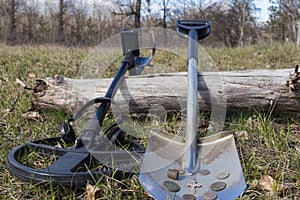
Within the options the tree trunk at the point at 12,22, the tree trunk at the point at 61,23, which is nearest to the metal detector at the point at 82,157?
the tree trunk at the point at 61,23

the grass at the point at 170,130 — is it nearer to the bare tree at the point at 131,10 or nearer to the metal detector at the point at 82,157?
the metal detector at the point at 82,157

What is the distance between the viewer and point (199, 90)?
2.21 meters

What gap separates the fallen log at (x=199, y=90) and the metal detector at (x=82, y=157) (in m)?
0.35

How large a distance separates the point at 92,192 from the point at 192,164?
1.72 feet

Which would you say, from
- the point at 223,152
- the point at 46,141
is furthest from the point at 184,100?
the point at 46,141

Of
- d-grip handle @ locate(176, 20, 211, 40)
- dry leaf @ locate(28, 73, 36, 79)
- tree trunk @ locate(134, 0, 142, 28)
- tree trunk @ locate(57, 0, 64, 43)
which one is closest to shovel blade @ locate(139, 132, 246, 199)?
d-grip handle @ locate(176, 20, 211, 40)

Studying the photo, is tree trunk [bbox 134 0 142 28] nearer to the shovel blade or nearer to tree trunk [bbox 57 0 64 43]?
tree trunk [bbox 57 0 64 43]

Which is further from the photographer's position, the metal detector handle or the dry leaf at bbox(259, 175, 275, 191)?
the metal detector handle

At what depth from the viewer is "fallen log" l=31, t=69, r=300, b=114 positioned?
2.13 m

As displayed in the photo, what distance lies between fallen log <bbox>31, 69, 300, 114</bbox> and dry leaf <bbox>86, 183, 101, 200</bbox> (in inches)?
42.6

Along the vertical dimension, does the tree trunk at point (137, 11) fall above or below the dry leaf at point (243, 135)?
above

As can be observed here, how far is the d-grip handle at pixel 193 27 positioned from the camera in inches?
74.5

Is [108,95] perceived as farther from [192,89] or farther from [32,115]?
[32,115]

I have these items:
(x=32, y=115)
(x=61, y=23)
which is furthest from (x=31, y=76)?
(x=61, y=23)
